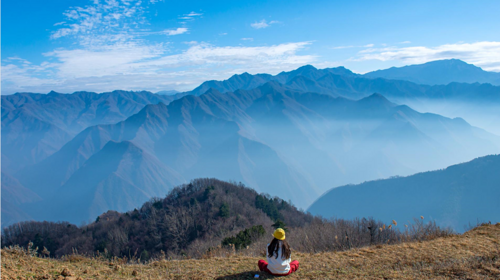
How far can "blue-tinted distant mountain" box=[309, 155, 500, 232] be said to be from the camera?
120562 mm

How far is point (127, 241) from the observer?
4794cm

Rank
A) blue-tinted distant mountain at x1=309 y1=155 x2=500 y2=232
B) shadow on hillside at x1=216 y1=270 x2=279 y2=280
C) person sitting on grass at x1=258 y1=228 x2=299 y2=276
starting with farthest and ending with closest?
blue-tinted distant mountain at x1=309 y1=155 x2=500 y2=232
shadow on hillside at x1=216 y1=270 x2=279 y2=280
person sitting on grass at x1=258 y1=228 x2=299 y2=276

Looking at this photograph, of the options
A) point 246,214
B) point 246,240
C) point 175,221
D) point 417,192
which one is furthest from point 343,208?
point 246,240

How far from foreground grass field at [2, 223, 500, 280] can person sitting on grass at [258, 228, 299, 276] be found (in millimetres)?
294

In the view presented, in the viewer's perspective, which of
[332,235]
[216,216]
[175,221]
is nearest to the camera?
[332,235]

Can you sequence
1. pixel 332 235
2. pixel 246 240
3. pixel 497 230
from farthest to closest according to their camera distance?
1. pixel 246 240
2. pixel 332 235
3. pixel 497 230

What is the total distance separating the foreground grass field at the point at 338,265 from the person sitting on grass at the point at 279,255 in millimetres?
294

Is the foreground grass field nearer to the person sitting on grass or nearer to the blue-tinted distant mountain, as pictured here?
the person sitting on grass

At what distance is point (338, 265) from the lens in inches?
402

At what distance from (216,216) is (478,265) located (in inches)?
1764

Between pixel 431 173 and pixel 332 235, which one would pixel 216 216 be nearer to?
pixel 332 235

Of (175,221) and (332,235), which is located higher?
(332,235)

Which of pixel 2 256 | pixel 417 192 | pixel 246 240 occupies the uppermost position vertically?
pixel 2 256

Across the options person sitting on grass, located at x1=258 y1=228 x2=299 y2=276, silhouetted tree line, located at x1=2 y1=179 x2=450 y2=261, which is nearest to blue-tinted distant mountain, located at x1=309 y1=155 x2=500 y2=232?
silhouetted tree line, located at x1=2 y1=179 x2=450 y2=261
